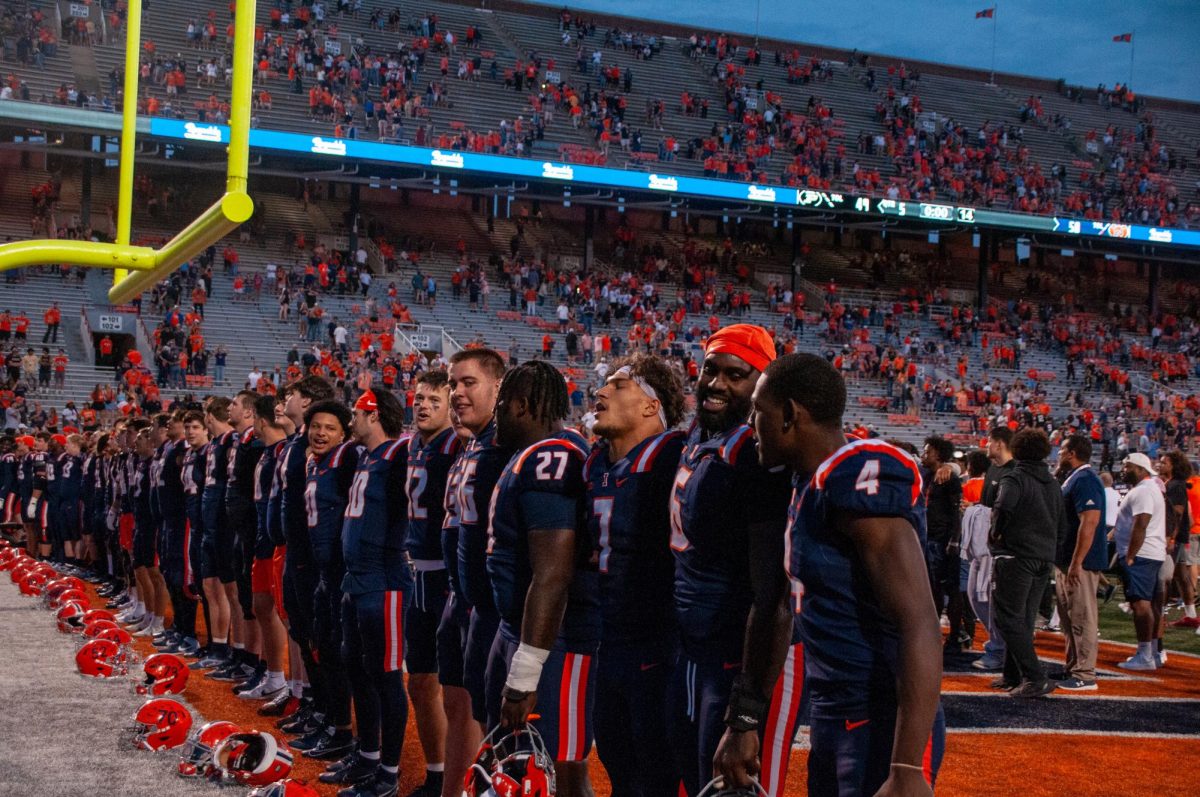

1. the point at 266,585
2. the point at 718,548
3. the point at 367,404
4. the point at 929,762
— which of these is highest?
the point at 367,404

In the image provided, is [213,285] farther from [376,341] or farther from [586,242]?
[586,242]

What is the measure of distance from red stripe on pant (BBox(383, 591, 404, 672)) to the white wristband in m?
1.76

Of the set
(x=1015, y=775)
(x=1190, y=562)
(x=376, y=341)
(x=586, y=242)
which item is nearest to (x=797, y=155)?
(x=586, y=242)

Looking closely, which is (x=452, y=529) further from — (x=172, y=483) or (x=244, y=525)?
(x=172, y=483)

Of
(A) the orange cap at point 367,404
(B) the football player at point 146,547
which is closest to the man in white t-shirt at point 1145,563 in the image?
(A) the orange cap at point 367,404

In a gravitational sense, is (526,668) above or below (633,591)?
below

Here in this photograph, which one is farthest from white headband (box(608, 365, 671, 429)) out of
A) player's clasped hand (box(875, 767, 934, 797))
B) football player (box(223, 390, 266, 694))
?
football player (box(223, 390, 266, 694))

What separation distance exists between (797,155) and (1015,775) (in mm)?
30832

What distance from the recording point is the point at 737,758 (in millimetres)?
2867

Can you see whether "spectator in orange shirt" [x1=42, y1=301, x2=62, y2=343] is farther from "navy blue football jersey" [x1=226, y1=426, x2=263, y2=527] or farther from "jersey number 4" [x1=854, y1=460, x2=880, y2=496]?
"jersey number 4" [x1=854, y1=460, x2=880, y2=496]

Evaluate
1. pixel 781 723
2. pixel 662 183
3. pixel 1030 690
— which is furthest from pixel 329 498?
pixel 662 183

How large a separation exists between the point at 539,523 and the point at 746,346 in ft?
2.86

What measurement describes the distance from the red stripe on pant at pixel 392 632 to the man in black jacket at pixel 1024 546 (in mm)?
4219

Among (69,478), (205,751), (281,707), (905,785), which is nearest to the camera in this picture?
(905,785)
